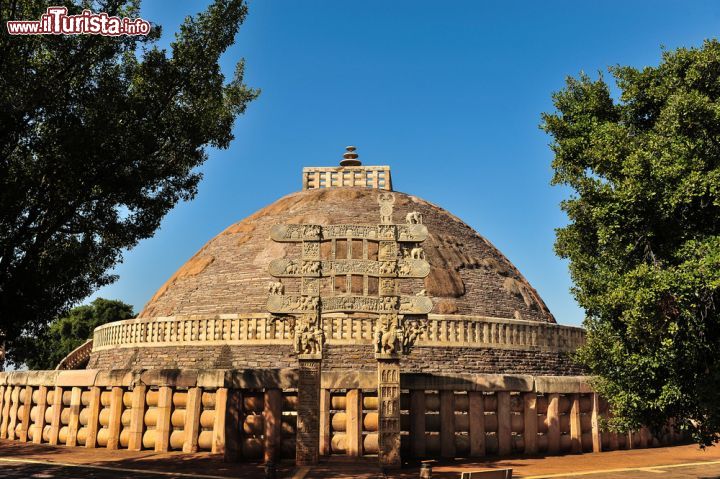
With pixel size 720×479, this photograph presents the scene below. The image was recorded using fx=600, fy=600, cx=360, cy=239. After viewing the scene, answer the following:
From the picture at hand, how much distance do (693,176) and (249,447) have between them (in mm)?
8254

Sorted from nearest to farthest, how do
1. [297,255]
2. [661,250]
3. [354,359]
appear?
[661,250] < [354,359] < [297,255]

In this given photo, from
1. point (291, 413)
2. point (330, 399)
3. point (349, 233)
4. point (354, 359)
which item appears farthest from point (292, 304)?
point (354, 359)

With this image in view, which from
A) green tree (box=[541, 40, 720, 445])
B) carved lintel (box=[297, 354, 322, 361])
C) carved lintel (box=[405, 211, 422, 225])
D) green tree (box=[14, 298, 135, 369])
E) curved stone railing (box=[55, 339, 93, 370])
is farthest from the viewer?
green tree (box=[14, 298, 135, 369])

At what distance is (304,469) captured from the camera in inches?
373

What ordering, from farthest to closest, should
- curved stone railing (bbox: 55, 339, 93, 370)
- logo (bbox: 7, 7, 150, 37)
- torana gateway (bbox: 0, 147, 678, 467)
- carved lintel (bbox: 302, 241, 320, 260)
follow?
curved stone railing (bbox: 55, 339, 93, 370), carved lintel (bbox: 302, 241, 320, 260), torana gateway (bbox: 0, 147, 678, 467), logo (bbox: 7, 7, 150, 37)

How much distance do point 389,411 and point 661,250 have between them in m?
4.97

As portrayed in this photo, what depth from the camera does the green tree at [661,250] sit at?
7797 millimetres

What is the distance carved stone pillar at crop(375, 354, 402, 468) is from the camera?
32.6 feet

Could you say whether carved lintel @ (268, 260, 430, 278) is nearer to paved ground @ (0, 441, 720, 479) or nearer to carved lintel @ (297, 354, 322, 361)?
carved lintel @ (297, 354, 322, 361)

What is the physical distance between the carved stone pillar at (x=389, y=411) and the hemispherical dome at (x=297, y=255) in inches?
485

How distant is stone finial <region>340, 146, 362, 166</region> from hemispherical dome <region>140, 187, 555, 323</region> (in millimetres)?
2207

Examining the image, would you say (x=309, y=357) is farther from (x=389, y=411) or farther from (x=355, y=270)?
(x=355, y=270)

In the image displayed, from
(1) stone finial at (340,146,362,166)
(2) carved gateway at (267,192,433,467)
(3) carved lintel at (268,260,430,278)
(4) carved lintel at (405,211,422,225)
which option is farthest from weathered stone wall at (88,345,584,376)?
(1) stone finial at (340,146,362,166)

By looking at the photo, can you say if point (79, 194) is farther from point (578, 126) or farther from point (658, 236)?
point (658, 236)
